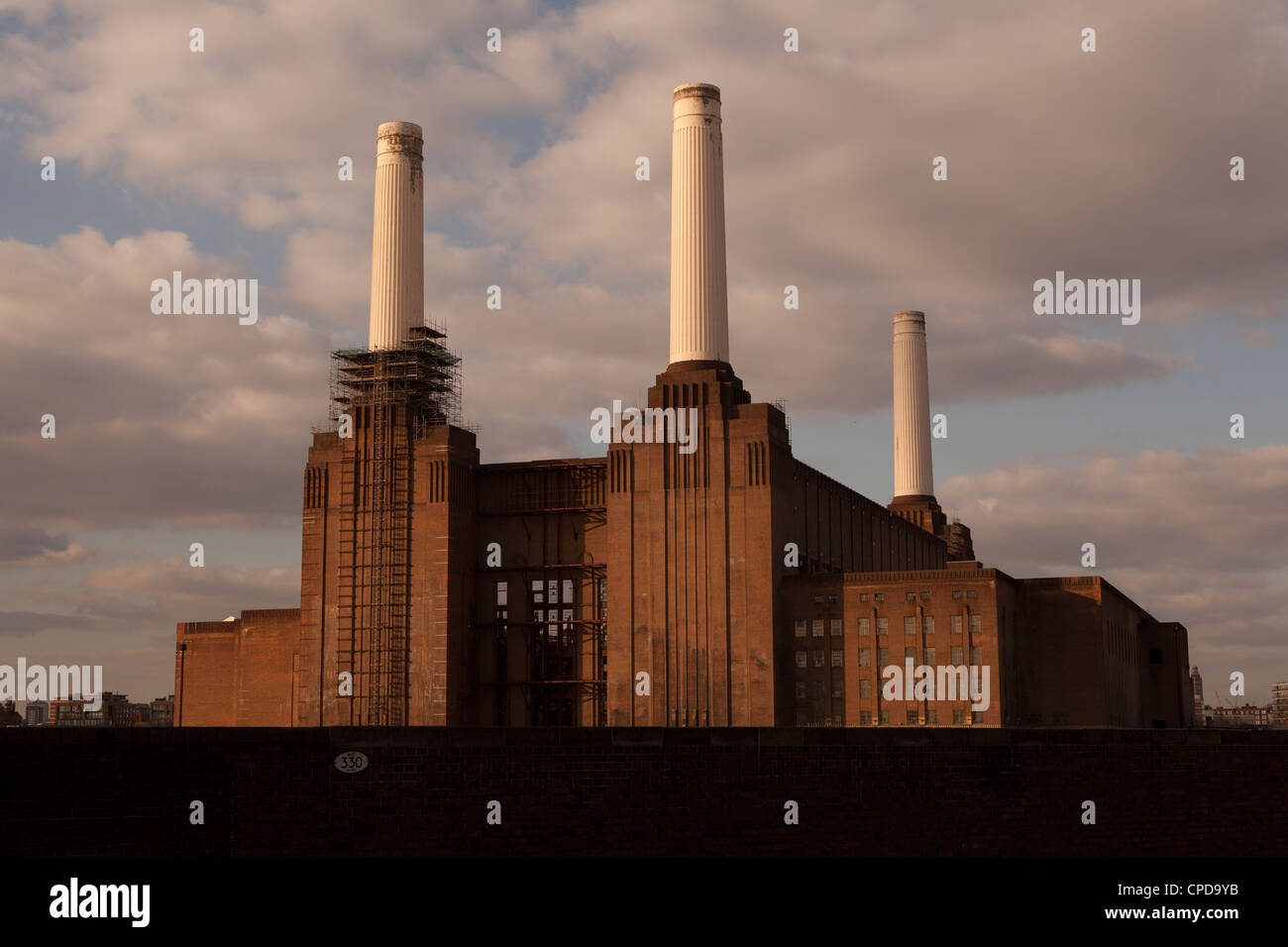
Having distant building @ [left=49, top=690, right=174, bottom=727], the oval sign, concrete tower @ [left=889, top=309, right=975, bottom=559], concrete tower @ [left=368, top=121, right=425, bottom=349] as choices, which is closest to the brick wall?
the oval sign

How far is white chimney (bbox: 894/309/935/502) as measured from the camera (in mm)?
133500

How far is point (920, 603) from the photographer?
85.1m

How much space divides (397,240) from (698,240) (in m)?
20.6

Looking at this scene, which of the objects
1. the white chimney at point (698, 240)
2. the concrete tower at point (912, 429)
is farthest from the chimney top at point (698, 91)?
the concrete tower at point (912, 429)

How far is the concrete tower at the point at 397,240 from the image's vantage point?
9688cm

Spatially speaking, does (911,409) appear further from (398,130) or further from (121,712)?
(121,712)

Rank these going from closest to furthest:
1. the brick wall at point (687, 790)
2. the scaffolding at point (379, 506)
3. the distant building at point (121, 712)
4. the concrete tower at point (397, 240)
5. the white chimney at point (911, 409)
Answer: the brick wall at point (687, 790)
the scaffolding at point (379, 506)
the concrete tower at point (397, 240)
the white chimney at point (911, 409)
the distant building at point (121, 712)

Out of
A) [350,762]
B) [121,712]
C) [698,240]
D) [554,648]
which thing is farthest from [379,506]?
[121,712]

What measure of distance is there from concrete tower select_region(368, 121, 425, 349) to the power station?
16 cm

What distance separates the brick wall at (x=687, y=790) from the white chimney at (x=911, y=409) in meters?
95.6

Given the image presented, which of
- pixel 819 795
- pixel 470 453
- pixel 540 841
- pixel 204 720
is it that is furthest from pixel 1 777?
pixel 204 720

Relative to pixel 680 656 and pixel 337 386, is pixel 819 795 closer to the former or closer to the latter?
pixel 680 656

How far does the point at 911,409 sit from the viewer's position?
5276 inches

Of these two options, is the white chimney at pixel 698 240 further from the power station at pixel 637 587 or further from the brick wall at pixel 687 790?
the brick wall at pixel 687 790
